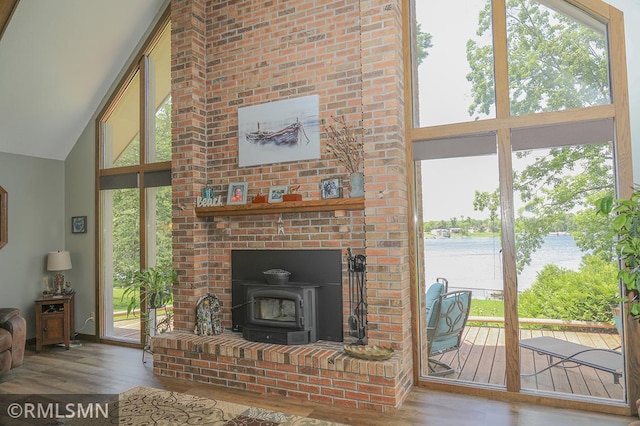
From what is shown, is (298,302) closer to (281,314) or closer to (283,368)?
(281,314)

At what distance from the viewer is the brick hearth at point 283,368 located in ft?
10.6

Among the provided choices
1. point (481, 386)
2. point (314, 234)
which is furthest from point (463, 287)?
point (314, 234)

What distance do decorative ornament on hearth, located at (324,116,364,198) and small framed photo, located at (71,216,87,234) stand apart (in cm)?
370

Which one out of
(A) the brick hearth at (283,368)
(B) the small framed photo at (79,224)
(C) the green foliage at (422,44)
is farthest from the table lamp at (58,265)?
(C) the green foliage at (422,44)

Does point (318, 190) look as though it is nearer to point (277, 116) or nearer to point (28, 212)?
point (277, 116)

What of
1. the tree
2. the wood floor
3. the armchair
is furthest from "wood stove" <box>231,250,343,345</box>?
the armchair

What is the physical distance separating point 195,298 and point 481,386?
2.81 meters

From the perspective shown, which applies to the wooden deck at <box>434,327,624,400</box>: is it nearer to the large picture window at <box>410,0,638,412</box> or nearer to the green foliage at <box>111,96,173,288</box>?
the large picture window at <box>410,0,638,412</box>

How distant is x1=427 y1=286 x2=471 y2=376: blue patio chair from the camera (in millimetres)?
3674

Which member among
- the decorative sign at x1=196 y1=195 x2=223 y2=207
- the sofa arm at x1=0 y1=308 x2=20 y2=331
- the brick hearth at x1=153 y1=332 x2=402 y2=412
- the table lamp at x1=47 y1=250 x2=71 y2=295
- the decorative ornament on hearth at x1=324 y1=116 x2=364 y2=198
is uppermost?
the decorative ornament on hearth at x1=324 y1=116 x2=364 y2=198

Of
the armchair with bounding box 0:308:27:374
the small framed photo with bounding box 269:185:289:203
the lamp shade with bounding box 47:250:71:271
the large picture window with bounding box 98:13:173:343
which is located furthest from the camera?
the lamp shade with bounding box 47:250:71:271

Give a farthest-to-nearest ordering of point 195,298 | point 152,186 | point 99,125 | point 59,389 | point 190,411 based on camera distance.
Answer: point 99,125 < point 152,186 < point 195,298 < point 59,389 < point 190,411

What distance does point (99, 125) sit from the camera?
5621mm

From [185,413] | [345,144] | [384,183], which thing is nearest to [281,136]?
[345,144]
